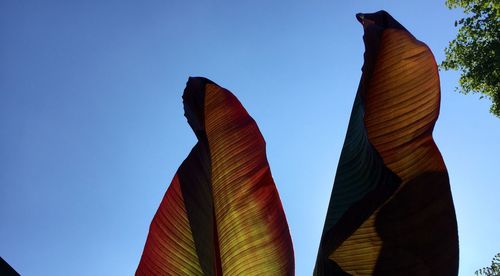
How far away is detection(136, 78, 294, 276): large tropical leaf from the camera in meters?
0.89

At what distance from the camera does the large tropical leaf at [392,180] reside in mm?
801

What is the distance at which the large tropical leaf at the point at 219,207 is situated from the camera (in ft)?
2.92

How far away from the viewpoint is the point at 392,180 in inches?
30.7

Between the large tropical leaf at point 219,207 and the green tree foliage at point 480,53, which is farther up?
the green tree foliage at point 480,53

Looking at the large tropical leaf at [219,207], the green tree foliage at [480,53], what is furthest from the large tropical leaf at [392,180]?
the green tree foliage at [480,53]

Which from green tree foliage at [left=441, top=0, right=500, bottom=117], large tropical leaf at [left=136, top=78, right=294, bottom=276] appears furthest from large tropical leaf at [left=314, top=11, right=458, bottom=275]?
green tree foliage at [left=441, top=0, right=500, bottom=117]

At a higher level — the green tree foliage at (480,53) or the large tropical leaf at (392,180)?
the green tree foliage at (480,53)

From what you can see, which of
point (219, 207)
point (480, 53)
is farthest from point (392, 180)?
point (480, 53)

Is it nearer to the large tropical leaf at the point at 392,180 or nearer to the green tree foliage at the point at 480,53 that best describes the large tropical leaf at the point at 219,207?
the large tropical leaf at the point at 392,180

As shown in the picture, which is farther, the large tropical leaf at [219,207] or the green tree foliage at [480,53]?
the green tree foliage at [480,53]

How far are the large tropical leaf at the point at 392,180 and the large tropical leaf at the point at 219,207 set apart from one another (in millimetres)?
117

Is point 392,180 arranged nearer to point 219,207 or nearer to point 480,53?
point 219,207

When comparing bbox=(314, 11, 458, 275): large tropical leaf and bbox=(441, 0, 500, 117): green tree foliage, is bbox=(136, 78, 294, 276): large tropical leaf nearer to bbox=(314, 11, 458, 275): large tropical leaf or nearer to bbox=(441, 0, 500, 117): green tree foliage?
bbox=(314, 11, 458, 275): large tropical leaf

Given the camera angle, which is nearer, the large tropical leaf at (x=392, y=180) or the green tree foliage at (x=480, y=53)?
the large tropical leaf at (x=392, y=180)
